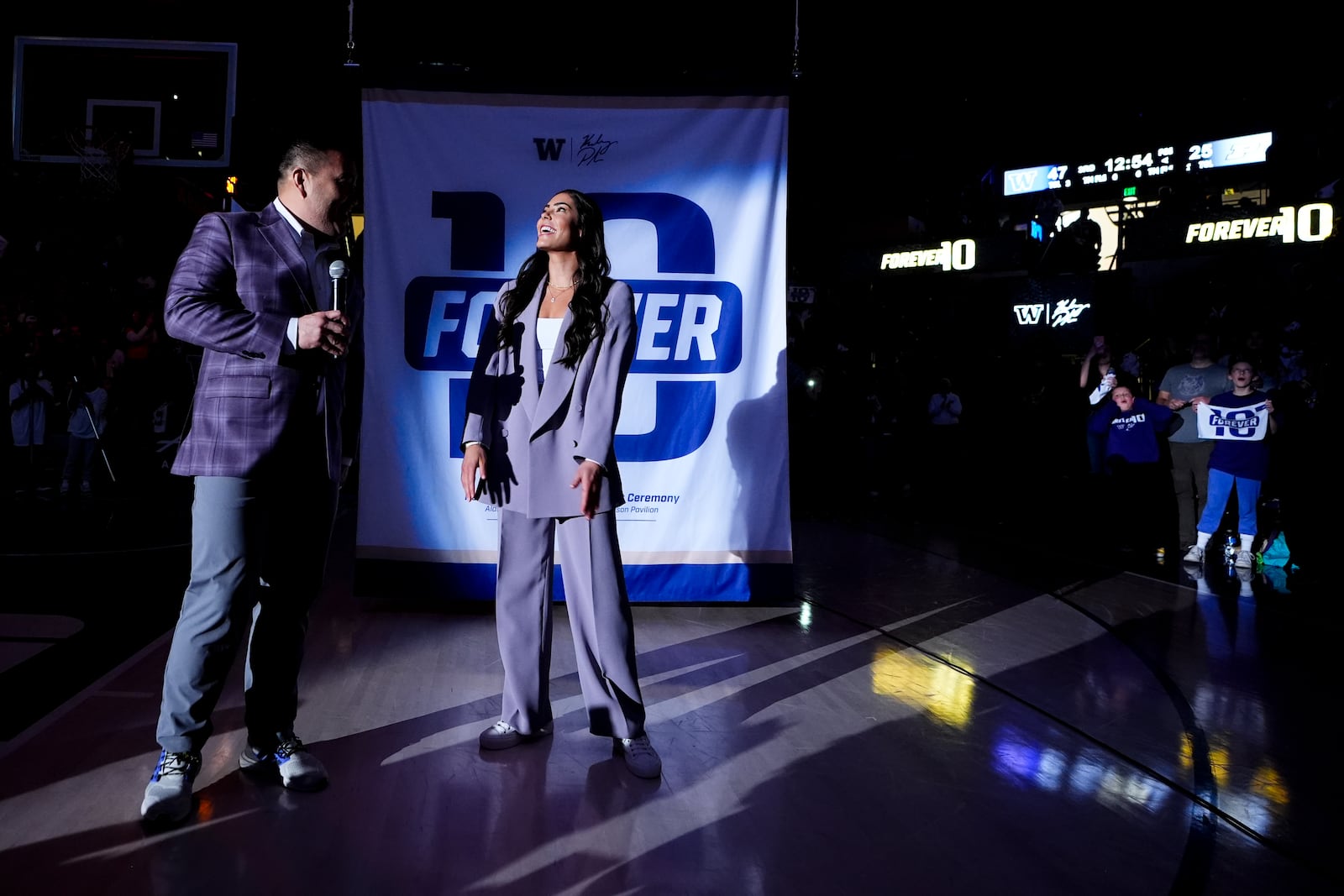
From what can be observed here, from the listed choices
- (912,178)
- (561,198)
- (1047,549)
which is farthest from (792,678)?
(912,178)

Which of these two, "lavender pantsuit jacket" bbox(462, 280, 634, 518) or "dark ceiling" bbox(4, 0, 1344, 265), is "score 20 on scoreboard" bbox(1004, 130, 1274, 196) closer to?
"dark ceiling" bbox(4, 0, 1344, 265)

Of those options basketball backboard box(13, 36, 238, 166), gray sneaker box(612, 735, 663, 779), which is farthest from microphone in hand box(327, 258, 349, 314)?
basketball backboard box(13, 36, 238, 166)

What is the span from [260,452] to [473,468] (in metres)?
0.60

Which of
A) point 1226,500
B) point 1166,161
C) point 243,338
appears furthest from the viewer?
point 1166,161

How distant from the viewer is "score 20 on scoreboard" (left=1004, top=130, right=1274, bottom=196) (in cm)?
1723

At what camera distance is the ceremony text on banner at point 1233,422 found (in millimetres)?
6012

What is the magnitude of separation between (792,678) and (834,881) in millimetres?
1534

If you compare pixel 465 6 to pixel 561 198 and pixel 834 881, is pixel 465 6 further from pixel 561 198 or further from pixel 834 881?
pixel 834 881

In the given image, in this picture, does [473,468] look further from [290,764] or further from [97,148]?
[97,148]

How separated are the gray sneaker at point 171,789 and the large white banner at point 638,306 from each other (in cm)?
228

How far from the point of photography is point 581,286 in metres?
2.62

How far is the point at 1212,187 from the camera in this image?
1816 centimetres

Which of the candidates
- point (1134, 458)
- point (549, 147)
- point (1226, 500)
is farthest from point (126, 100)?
point (1226, 500)

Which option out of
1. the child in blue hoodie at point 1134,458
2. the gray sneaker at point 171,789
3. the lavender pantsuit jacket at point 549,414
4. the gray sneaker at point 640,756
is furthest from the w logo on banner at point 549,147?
the child in blue hoodie at point 1134,458
